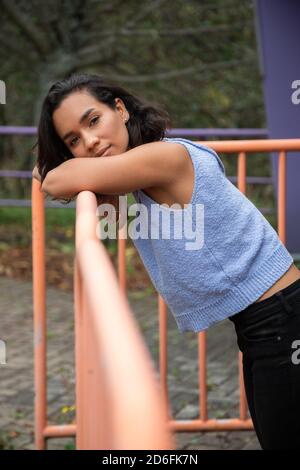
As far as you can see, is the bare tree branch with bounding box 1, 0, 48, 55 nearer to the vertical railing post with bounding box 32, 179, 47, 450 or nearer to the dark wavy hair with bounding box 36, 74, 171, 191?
the vertical railing post with bounding box 32, 179, 47, 450

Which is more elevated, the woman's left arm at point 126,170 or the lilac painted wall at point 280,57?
the lilac painted wall at point 280,57

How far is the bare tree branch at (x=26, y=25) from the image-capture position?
1069 cm

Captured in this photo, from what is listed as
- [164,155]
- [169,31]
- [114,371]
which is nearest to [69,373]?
[164,155]

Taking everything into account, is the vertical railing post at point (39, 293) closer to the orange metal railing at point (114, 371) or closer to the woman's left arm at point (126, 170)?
the woman's left arm at point (126, 170)

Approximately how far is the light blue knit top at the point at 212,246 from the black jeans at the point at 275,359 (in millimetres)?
47

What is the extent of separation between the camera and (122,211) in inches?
91.6

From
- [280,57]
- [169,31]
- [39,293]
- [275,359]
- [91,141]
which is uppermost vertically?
[169,31]

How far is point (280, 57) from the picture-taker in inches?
219

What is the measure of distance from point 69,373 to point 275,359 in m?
2.90

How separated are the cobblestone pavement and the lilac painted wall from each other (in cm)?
135

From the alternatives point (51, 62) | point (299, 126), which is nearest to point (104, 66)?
point (51, 62)

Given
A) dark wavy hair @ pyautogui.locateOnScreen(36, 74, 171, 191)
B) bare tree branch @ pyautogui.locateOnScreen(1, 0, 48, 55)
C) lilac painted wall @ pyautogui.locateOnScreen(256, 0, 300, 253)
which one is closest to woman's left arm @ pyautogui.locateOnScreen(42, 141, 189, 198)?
dark wavy hair @ pyautogui.locateOnScreen(36, 74, 171, 191)

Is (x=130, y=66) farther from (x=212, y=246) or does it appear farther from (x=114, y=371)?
(x=114, y=371)

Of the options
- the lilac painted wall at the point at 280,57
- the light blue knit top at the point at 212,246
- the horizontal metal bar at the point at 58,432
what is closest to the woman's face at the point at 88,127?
the light blue knit top at the point at 212,246
